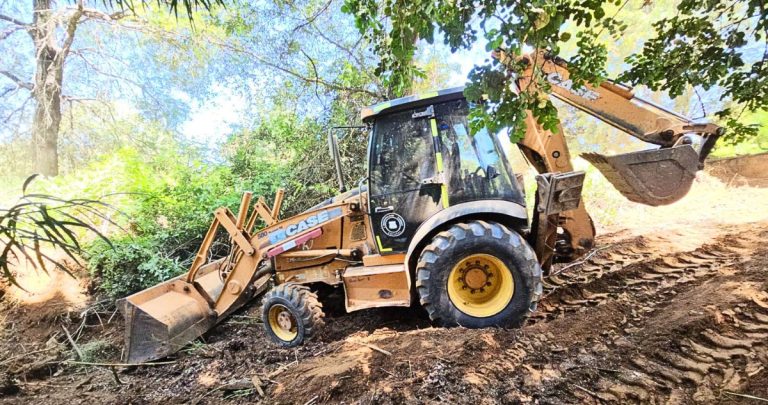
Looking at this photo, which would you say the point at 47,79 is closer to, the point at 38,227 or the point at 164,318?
the point at 164,318

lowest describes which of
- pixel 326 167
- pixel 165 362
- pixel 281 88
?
pixel 165 362

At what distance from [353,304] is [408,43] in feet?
8.13

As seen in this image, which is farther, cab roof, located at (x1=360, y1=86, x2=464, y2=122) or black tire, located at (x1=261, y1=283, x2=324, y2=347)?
black tire, located at (x1=261, y1=283, x2=324, y2=347)

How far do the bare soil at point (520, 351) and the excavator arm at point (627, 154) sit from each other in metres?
0.81

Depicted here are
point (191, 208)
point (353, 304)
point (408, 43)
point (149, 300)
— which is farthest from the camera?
point (191, 208)

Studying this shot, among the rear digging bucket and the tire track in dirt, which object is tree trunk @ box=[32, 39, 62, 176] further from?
the tire track in dirt

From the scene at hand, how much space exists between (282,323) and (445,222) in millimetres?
1982

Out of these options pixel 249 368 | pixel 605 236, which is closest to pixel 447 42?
pixel 249 368

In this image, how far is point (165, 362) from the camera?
Answer: 13.0 ft

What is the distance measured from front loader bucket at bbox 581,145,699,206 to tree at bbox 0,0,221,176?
30.5 ft

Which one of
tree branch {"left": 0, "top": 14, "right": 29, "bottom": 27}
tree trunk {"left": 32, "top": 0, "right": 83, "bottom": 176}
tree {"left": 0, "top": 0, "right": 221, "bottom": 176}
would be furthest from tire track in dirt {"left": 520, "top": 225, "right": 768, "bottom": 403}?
tree branch {"left": 0, "top": 14, "right": 29, "bottom": 27}

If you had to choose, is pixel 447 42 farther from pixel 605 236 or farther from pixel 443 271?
pixel 605 236

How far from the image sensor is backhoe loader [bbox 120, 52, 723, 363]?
3.28m

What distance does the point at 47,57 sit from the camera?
8.53 m
